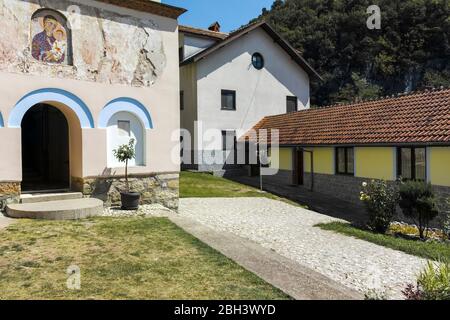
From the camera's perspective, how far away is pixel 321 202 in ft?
55.8

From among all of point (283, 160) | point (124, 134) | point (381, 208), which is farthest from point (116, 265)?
point (283, 160)

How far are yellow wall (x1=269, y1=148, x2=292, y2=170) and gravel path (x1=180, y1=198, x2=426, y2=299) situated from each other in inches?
293

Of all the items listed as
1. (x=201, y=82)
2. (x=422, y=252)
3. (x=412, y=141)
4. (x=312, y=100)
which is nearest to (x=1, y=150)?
(x=422, y=252)

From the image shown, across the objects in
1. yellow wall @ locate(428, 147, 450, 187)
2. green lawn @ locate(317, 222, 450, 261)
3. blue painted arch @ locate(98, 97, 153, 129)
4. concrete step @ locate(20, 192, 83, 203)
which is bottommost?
green lawn @ locate(317, 222, 450, 261)

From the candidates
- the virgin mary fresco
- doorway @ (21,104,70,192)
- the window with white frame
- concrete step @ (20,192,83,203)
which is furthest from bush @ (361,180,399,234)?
doorway @ (21,104,70,192)

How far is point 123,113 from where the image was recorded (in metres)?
11.5

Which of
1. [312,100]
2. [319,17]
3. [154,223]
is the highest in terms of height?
[319,17]

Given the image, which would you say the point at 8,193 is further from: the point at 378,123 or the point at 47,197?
the point at 378,123

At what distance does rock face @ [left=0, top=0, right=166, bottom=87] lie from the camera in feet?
30.4

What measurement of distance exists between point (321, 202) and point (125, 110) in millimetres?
10104

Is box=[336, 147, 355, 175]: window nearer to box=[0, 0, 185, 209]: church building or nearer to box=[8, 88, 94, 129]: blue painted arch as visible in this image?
box=[0, 0, 185, 209]: church building

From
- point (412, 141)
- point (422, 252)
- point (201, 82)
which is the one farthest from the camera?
point (201, 82)
